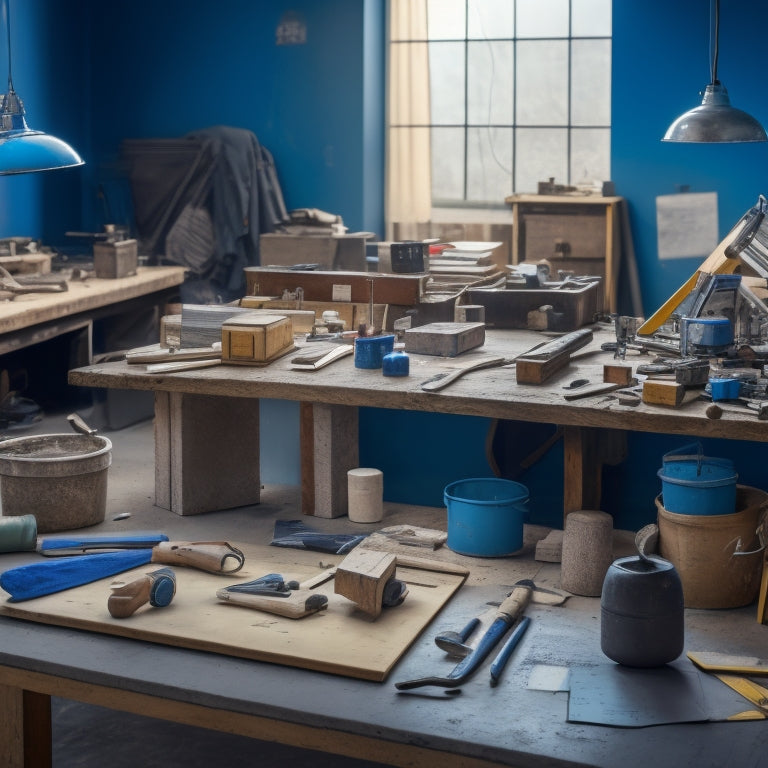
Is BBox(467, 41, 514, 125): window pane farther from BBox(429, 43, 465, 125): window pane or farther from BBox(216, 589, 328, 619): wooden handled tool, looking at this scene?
BBox(216, 589, 328, 619): wooden handled tool

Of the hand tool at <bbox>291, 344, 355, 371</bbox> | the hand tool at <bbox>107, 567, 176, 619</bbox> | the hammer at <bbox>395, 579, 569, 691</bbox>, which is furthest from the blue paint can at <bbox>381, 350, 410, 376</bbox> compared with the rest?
the hand tool at <bbox>107, 567, 176, 619</bbox>

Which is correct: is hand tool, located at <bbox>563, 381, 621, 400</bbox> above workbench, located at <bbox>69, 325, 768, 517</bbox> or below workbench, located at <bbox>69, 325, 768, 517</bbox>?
above

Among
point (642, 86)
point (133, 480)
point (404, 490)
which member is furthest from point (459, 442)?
point (642, 86)

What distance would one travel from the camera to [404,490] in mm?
4621

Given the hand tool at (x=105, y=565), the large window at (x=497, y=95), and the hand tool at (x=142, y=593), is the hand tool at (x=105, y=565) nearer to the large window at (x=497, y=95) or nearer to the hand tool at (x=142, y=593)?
the hand tool at (x=142, y=593)

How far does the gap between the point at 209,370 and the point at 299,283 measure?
1.26 metres

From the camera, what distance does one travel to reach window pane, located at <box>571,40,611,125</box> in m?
7.93

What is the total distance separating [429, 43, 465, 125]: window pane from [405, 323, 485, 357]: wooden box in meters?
4.22

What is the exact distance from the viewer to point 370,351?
159 inches

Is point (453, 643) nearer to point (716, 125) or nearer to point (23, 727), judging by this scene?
point (23, 727)

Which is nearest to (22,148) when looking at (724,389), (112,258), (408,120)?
(112,258)

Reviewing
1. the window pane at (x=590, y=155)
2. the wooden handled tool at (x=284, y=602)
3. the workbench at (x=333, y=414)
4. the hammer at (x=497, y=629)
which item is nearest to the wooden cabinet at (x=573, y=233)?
the window pane at (x=590, y=155)

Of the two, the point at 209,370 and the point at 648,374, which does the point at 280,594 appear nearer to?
the point at 209,370

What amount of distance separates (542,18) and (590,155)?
0.97 m
